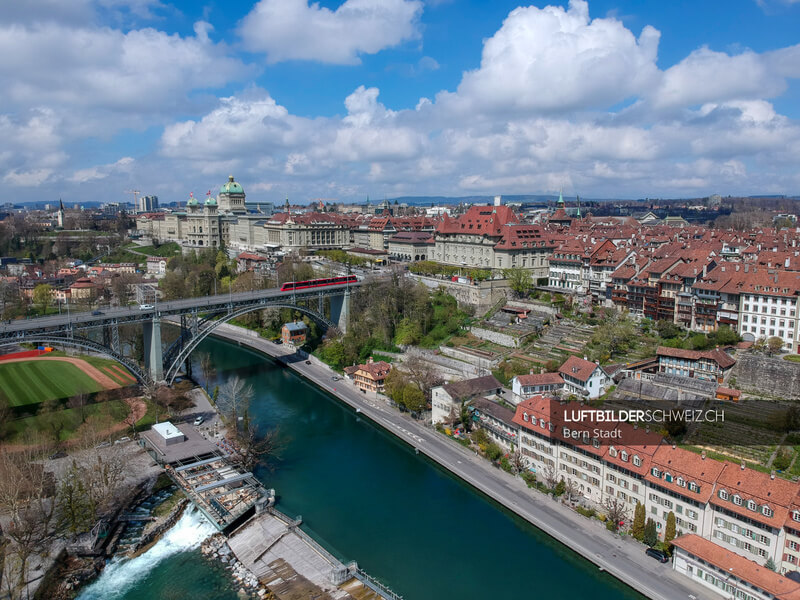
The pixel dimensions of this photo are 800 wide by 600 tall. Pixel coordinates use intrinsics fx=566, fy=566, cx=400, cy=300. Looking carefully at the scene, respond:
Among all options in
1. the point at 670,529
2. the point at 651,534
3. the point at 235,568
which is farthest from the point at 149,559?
the point at 670,529

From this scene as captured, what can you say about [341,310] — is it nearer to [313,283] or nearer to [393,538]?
[313,283]

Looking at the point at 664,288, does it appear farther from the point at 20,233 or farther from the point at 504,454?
the point at 20,233

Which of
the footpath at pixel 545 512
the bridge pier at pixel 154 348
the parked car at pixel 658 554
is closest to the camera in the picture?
the footpath at pixel 545 512

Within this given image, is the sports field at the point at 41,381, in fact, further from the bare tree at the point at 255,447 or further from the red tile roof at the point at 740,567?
the red tile roof at the point at 740,567

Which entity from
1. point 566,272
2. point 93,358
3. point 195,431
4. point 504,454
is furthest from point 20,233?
point 504,454

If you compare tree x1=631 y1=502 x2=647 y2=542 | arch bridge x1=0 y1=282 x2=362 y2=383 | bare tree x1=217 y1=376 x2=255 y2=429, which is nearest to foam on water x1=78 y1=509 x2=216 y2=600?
bare tree x1=217 y1=376 x2=255 y2=429

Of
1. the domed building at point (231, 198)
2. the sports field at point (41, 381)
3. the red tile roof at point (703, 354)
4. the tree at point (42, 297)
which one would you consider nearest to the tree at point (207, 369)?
the sports field at point (41, 381)
